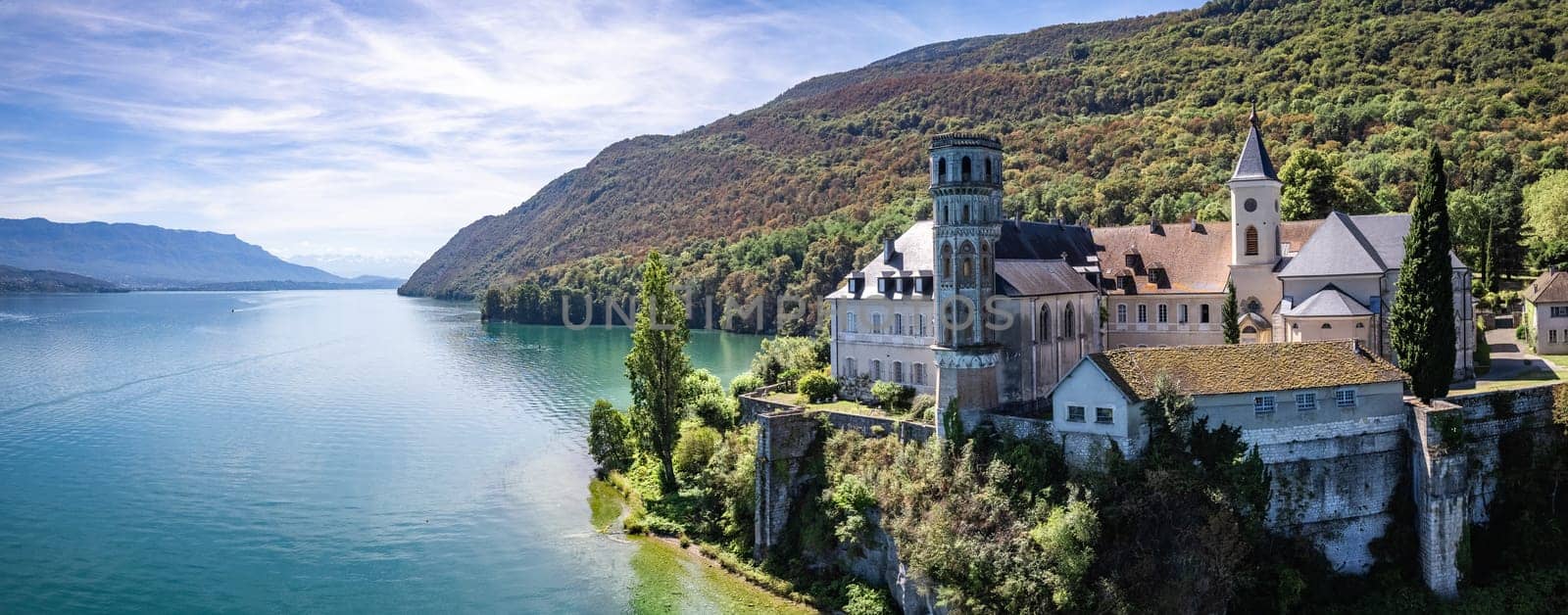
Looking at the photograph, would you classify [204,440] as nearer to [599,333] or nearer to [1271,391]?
[1271,391]

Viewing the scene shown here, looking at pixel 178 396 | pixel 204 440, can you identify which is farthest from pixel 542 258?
pixel 204 440

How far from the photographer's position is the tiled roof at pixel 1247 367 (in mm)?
27094

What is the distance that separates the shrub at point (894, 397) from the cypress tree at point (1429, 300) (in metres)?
16.1

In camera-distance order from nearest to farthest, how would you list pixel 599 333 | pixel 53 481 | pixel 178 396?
pixel 53 481 → pixel 178 396 → pixel 599 333

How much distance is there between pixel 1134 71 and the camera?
12350cm

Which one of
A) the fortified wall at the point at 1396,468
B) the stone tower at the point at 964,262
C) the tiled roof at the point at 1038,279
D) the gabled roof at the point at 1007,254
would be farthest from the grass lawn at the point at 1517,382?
the stone tower at the point at 964,262

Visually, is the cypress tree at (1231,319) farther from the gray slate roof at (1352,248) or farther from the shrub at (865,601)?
the shrub at (865,601)

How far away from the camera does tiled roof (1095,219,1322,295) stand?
41.0 m

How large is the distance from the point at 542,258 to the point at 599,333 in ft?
247

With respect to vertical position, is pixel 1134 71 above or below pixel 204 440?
above

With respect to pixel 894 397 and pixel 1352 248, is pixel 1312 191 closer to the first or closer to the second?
pixel 1352 248

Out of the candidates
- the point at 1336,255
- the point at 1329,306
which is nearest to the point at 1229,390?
the point at 1329,306

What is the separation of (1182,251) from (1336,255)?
693cm

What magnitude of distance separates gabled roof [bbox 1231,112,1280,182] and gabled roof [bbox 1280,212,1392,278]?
3246mm
